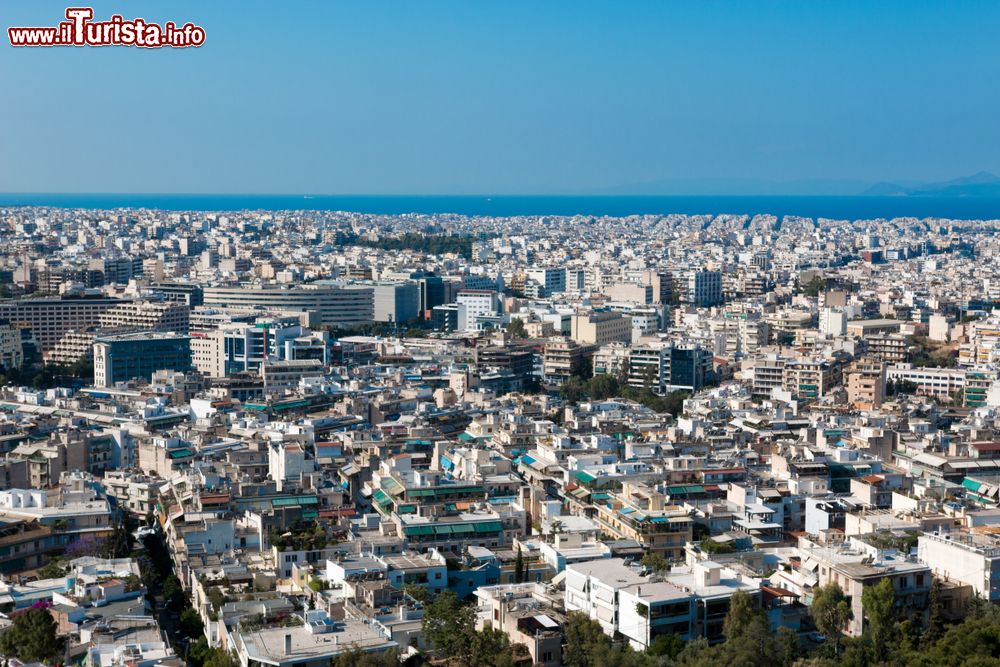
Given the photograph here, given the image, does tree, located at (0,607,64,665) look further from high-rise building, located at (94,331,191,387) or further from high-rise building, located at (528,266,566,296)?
high-rise building, located at (528,266,566,296)

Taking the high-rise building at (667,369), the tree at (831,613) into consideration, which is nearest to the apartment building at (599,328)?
the high-rise building at (667,369)

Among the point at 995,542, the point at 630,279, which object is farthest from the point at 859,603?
the point at 630,279

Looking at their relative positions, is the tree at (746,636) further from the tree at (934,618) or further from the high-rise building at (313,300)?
the high-rise building at (313,300)

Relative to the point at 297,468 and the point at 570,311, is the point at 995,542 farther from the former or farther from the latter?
the point at 570,311

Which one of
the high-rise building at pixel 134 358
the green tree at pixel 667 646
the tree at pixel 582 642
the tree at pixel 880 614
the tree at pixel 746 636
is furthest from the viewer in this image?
the high-rise building at pixel 134 358

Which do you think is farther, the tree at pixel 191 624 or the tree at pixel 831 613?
the tree at pixel 191 624

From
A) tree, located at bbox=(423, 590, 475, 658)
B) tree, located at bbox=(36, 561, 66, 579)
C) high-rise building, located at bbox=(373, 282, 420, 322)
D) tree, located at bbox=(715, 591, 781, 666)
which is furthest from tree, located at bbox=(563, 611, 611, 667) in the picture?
high-rise building, located at bbox=(373, 282, 420, 322)
